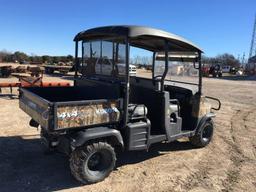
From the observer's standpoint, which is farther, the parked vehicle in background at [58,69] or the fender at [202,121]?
the parked vehicle in background at [58,69]

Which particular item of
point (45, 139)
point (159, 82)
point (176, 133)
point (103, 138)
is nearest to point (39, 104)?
point (45, 139)

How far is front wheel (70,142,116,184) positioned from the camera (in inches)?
167

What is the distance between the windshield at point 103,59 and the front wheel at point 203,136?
2228 millimetres

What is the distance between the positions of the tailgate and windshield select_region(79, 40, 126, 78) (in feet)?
4.29

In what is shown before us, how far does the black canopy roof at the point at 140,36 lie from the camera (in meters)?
4.49

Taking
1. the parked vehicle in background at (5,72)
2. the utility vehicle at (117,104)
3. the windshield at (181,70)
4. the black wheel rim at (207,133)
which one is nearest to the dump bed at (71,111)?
the utility vehicle at (117,104)

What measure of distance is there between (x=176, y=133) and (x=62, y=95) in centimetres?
230

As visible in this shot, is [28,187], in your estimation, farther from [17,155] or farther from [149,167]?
[149,167]

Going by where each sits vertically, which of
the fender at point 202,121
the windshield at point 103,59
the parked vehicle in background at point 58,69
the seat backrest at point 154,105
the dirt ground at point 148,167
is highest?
the windshield at point 103,59

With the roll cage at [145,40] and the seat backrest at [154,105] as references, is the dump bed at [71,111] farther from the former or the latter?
→ the seat backrest at [154,105]

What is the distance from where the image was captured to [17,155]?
210 inches

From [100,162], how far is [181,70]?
289cm

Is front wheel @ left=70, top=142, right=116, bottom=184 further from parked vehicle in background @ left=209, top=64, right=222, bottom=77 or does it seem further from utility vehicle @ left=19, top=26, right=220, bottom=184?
parked vehicle in background @ left=209, top=64, right=222, bottom=77

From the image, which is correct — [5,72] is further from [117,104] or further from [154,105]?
[117,104]
